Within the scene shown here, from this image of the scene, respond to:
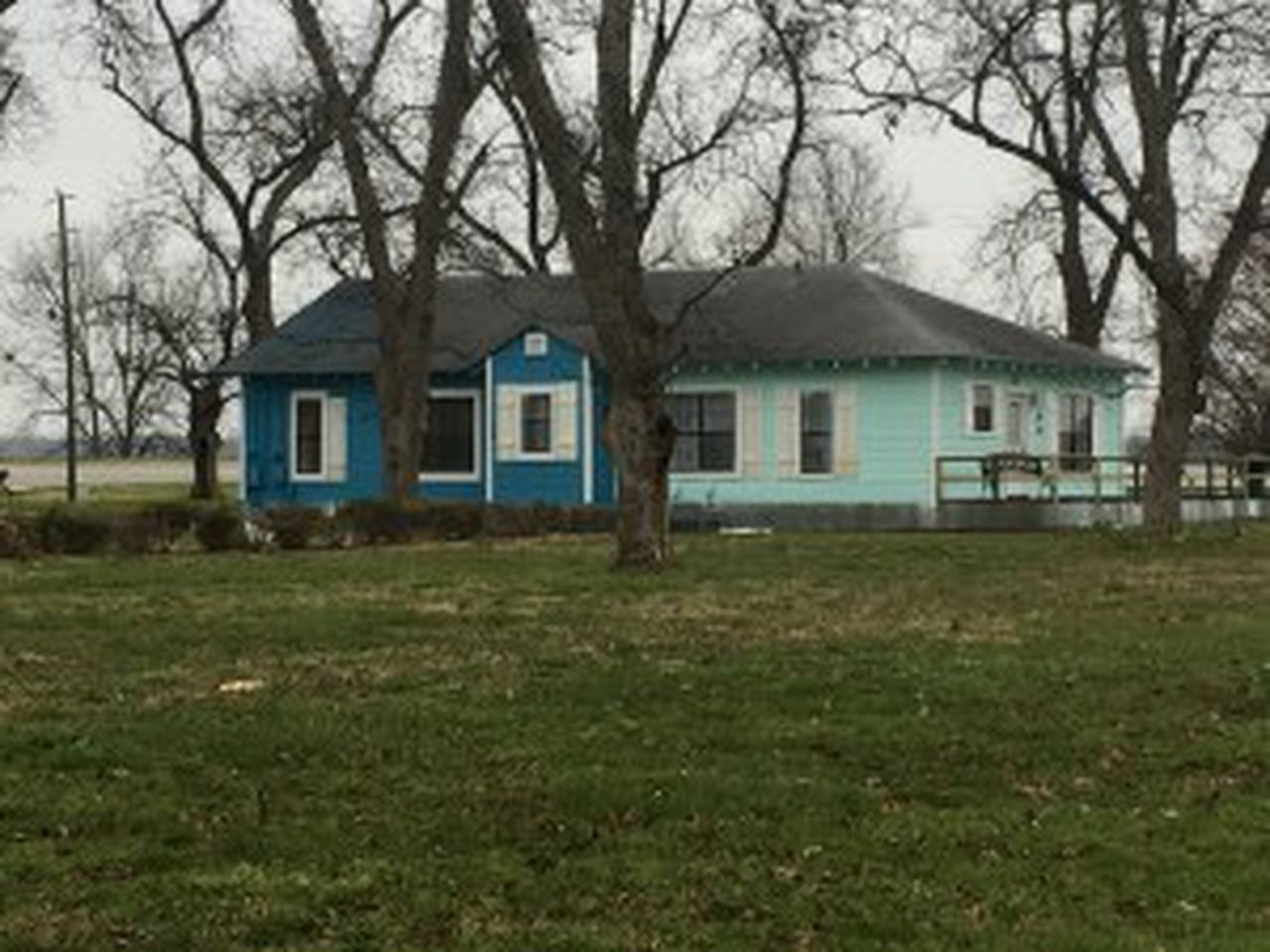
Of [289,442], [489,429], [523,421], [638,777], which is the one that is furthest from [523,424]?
[638,777]

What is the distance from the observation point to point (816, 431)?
3691 cm

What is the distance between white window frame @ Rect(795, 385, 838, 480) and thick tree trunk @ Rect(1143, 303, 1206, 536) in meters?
8.87

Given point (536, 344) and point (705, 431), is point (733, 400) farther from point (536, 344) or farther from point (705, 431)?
point (536, 344)

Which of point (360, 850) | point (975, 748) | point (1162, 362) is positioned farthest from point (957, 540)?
point (360, 850)

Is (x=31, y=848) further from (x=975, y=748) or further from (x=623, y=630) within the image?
(x=623, y=630)

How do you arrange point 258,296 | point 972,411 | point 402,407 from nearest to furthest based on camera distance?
1. point 402,407
2. point 972,411
3. point 258,296

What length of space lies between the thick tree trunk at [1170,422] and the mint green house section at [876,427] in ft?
24.7

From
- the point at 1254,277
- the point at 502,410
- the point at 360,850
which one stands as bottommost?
the point at 360,850

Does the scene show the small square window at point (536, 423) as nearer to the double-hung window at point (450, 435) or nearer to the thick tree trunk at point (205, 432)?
the double-hung window at point (450, 435)

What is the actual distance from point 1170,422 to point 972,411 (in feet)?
29.9

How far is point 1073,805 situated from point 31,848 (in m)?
4.06

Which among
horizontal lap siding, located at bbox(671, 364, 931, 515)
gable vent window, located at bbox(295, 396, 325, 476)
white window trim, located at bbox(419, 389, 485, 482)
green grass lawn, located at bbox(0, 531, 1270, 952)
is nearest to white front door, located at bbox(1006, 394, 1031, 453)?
horizontal lap siding, located at bbox(671, 364, 931, 515)

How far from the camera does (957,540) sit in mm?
29719

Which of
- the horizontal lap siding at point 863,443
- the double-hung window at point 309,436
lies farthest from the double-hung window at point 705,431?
the double-hung window at point 309,436
